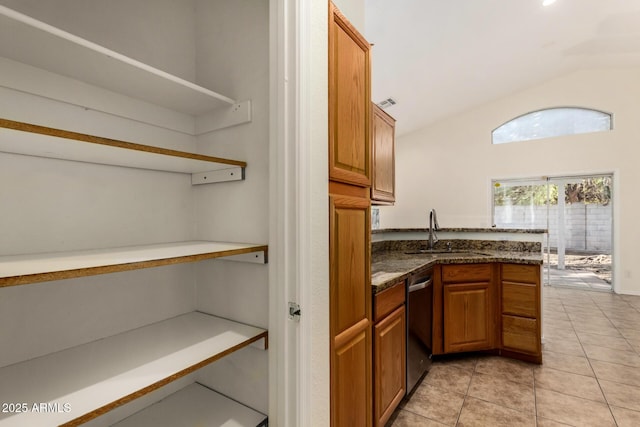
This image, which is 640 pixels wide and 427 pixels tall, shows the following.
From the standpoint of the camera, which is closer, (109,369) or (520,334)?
(109,369)

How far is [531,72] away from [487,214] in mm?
2490

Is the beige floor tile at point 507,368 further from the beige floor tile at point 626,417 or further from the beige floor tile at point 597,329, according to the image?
the beige floor tile at point 597,329

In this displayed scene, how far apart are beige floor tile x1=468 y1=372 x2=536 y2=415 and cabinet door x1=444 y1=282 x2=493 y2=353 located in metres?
0.28

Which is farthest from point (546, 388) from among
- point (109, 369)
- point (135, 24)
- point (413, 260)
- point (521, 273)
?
point (135, 24)

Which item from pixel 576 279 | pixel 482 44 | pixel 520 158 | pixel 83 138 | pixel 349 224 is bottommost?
pixel 576 279

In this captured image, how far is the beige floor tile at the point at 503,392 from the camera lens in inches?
78.7

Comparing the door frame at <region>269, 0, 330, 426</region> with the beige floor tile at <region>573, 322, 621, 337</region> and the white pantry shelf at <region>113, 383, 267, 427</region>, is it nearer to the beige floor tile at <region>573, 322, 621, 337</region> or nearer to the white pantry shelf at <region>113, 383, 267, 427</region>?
the white pantry shelf at <region>113, 383, 267, 427</region>

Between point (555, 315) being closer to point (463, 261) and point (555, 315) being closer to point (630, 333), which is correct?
point (630, 333)

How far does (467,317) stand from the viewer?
8.40ft

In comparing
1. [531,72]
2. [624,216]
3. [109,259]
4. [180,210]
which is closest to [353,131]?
[180,210]

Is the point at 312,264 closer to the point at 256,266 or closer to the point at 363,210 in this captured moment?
the point at 256,266

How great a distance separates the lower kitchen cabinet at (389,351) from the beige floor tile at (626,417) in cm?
131

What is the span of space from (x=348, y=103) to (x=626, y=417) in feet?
8.41

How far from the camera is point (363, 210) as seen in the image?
1.41 metres
